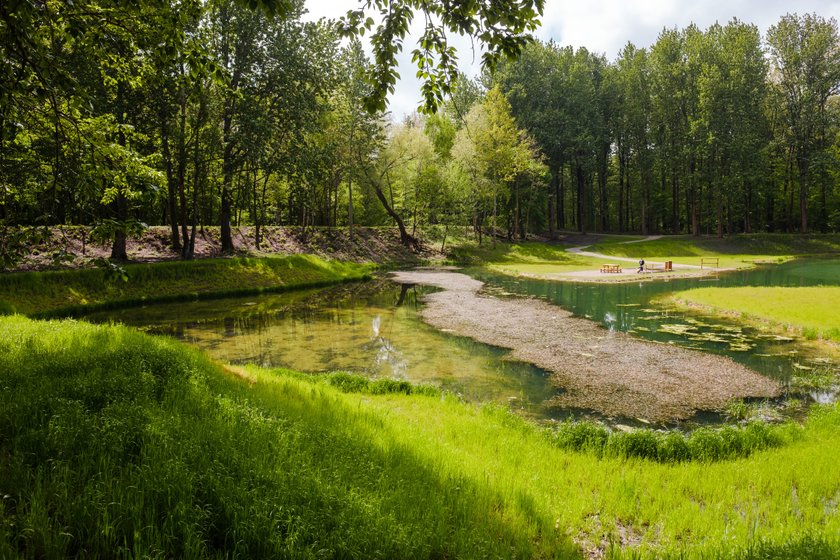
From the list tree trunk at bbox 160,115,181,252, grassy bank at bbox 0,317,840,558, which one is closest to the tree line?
tree trunk at bbox 160,115,181,252

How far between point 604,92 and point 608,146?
9.88 m

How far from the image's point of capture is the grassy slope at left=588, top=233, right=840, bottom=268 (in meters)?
57.0

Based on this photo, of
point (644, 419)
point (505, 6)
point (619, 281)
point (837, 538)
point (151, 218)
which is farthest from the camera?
point (151, 218)

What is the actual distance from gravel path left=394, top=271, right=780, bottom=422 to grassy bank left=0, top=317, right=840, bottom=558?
320cm

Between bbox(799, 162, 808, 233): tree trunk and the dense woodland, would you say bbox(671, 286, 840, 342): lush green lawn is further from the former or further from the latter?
bbox(799, 162, 808, 233): tree trunk

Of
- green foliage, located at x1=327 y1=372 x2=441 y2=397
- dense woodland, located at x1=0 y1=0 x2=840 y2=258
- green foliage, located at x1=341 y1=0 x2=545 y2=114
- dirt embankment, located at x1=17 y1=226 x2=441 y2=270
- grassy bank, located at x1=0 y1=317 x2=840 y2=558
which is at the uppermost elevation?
dense woodland, located at x1=0 y1=0 x2=840 y2=258

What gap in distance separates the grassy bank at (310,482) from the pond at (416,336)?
4229 mm

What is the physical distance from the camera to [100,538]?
3535 mm

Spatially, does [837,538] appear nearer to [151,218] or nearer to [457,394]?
[457,394]

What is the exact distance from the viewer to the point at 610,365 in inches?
560

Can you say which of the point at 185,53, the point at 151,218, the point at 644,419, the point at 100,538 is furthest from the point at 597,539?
the point at 151,218

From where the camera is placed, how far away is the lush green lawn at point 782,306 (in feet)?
59.7

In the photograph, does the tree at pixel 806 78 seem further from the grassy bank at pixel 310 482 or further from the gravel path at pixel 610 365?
the grassy bank at pixel 310 482

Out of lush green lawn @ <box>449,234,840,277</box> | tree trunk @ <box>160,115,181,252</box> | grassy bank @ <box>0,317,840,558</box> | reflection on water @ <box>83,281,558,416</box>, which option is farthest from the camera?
lush green lawn @ <box>449,234,840,277</box>
